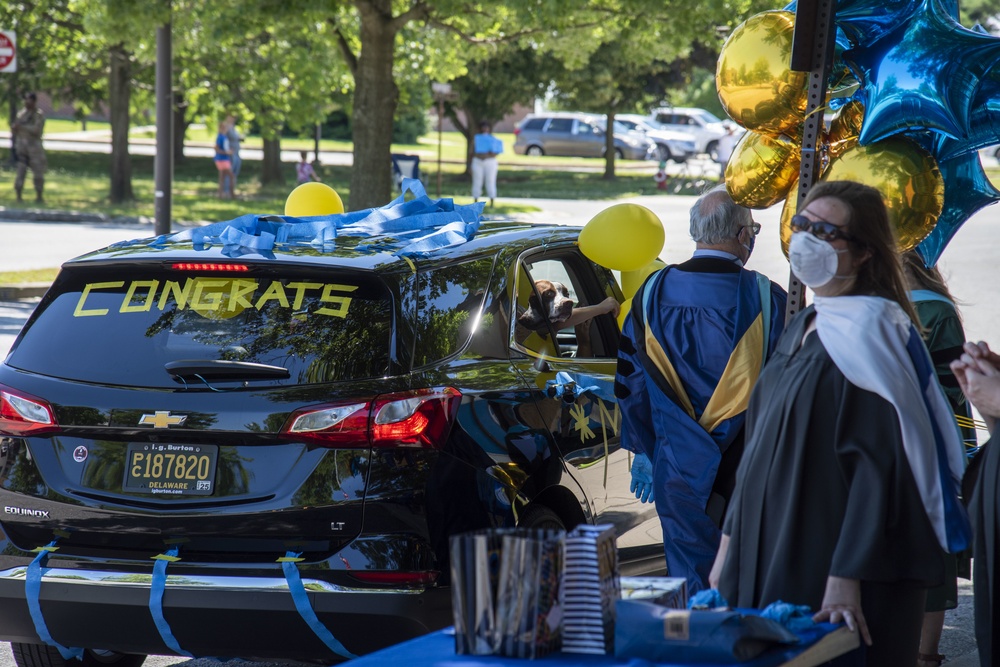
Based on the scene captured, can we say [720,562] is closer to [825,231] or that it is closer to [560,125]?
[825,231]

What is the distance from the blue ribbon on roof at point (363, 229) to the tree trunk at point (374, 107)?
988cm

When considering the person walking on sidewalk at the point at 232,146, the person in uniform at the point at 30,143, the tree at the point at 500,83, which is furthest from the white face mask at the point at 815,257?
the tree at the point at 500,83

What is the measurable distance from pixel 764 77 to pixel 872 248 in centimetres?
157

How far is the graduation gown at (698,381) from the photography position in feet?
13.8

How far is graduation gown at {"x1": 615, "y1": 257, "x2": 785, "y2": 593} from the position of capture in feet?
13.8

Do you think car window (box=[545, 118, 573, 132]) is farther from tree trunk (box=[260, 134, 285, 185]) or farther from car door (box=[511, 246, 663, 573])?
car door (box=[511, 246, 663, 573])

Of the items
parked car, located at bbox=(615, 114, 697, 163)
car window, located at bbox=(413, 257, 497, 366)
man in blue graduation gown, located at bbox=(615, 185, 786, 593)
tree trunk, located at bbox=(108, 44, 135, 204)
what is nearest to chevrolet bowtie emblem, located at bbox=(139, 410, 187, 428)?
car window, located at bbox=(413, 257, 497, 366)

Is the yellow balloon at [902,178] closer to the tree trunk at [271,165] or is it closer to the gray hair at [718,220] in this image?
the gray hair at [718,220]

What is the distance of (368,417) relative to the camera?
3902 millimetres

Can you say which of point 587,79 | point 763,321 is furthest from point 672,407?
point 587,79

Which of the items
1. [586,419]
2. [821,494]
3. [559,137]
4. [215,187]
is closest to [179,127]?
[215,187]

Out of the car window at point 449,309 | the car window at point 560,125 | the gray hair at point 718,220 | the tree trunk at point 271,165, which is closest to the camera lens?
the car window at point 449,309

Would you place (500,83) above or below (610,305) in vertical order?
above

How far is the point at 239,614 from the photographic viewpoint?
12.6 ft
